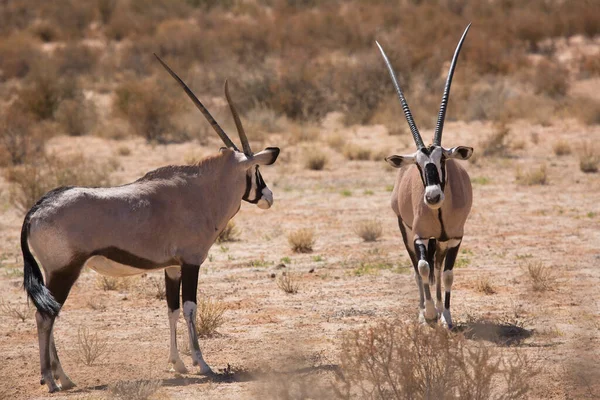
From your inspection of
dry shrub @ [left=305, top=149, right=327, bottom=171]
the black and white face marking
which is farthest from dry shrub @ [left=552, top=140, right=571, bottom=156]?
the black and white face marking

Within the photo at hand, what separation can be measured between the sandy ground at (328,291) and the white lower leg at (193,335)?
0.37 feet

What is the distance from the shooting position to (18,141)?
834 inches

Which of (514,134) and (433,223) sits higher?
(514,134)

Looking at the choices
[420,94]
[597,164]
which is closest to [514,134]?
[597,164]

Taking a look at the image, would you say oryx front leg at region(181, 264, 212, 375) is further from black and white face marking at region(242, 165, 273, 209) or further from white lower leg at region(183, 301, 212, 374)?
black and white face marking at region(242, 165, 273, 209)

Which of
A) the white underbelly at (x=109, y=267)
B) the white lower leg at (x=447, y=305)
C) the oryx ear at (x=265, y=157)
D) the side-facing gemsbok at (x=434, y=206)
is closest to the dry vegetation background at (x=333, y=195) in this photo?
the white lower leg at (x=447, y=305)

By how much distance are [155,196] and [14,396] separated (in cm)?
186

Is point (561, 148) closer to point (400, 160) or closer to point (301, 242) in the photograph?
point (301, 242)

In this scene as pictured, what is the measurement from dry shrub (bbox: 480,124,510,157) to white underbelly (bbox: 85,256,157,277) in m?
14.0

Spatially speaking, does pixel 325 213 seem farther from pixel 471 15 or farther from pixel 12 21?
pixel 12 21

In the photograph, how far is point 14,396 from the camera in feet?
23.6

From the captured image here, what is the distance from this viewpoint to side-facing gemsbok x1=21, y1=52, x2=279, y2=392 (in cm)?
705

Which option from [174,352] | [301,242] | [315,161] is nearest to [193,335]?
[174,352]

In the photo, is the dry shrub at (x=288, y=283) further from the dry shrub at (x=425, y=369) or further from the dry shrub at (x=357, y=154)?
the dry shrub at (x=357, y=154)
